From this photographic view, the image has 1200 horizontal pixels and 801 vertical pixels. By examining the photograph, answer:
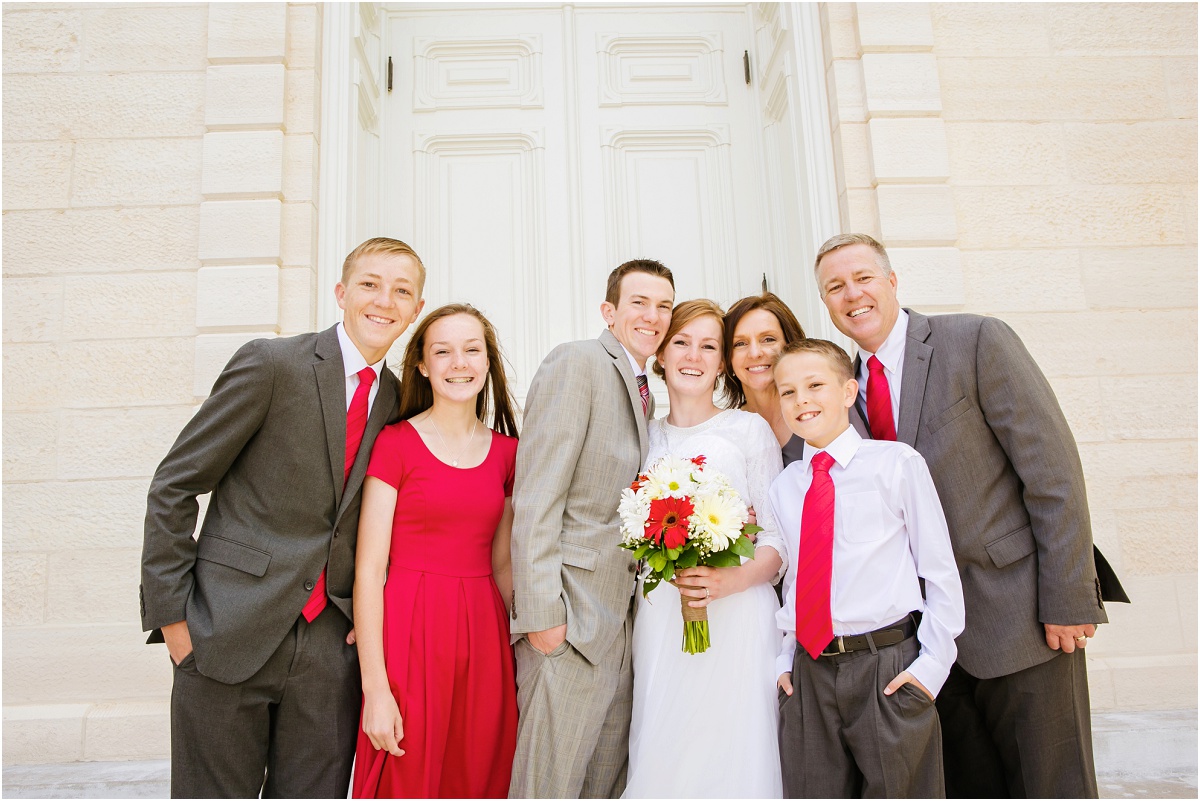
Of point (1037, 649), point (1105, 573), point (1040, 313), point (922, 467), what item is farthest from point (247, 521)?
point (1040, 313)

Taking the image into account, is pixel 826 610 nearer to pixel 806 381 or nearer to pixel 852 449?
pixel 852 449

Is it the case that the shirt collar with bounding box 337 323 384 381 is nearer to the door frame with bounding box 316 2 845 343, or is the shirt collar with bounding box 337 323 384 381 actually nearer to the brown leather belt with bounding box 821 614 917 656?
the door frame with bounding box 316 2 845 343

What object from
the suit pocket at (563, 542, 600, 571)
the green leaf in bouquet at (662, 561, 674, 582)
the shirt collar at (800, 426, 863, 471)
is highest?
the shirt collar at (800, 426, 863, 471)

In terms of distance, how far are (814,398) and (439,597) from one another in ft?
4.67

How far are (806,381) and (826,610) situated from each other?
0.75 metres

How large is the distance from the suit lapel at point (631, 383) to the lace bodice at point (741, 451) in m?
0.08

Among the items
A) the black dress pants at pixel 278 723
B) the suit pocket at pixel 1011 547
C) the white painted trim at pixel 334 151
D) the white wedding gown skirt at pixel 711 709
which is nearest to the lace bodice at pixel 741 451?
the white wedding gown skirt at pixel 711 709

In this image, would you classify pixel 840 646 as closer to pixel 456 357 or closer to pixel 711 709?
pixel 711 709

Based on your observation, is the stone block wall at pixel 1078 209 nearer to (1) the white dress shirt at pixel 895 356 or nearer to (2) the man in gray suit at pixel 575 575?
(1) the white dress shirt at pixel 895 356

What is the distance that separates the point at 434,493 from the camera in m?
2.63

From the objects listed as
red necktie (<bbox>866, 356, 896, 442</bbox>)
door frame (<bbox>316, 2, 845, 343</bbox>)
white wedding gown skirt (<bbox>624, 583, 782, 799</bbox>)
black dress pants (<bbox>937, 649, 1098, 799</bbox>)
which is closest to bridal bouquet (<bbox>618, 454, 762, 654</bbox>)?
white wedding gown skirt (<bbox>624, 583, 782, 799</bbox>)

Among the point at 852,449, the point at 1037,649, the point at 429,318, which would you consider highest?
the point at 429,318

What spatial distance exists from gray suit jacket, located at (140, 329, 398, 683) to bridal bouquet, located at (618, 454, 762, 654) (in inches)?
38.6

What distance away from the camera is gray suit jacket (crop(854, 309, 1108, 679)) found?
2475 mm
